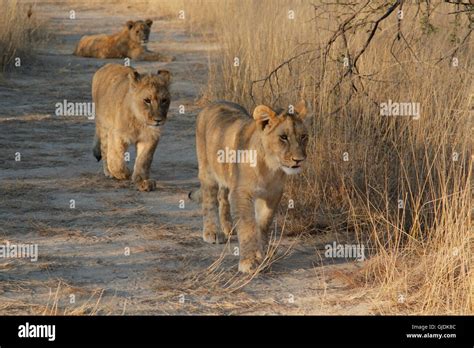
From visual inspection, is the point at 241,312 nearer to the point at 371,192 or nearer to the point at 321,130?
the point at 371,192

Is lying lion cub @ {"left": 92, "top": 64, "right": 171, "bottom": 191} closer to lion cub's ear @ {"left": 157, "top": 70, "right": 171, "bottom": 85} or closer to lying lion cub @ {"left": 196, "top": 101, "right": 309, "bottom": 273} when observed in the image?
lion cub's ear @ {"left": 157, "top": 70, "right": 171, "bottom": 85}

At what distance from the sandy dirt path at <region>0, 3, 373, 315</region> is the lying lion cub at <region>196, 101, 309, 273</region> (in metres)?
0.20

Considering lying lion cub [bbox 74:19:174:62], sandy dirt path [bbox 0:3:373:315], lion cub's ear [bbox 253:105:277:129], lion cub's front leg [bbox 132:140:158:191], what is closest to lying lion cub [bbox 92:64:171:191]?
lion cub's front leg [bbox 132:140:158:191]

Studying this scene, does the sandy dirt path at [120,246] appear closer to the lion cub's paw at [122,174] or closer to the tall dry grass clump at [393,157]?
the lion cub's paw at [122,174]

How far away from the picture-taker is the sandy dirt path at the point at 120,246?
5648 millimetres

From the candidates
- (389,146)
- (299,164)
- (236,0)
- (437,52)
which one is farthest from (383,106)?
(236,0)

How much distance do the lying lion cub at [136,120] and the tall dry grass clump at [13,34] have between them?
521 centimetres

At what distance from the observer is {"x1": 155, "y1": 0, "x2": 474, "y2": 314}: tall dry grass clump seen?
5.73 meters

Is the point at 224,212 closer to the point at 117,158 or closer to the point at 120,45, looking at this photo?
the point at 117,158

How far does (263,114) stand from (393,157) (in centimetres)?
166

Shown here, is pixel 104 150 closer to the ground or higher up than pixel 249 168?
closer to the ground

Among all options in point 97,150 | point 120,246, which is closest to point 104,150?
point 97,150

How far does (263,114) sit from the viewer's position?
6156mm

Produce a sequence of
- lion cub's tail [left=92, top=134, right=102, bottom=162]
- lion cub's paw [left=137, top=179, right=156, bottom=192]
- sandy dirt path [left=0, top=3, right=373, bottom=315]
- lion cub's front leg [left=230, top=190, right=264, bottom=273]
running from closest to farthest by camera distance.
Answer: sandy dirt path [left=0, top=3, right=373, bottom=315], lion cub's front leg [left=230, top=190, right=264, bottom=273], lion cub's paw [left=137, top=179, right=156, bottom=192], lion cub's tail [left=92, top=134, right=102, bottom=162]
